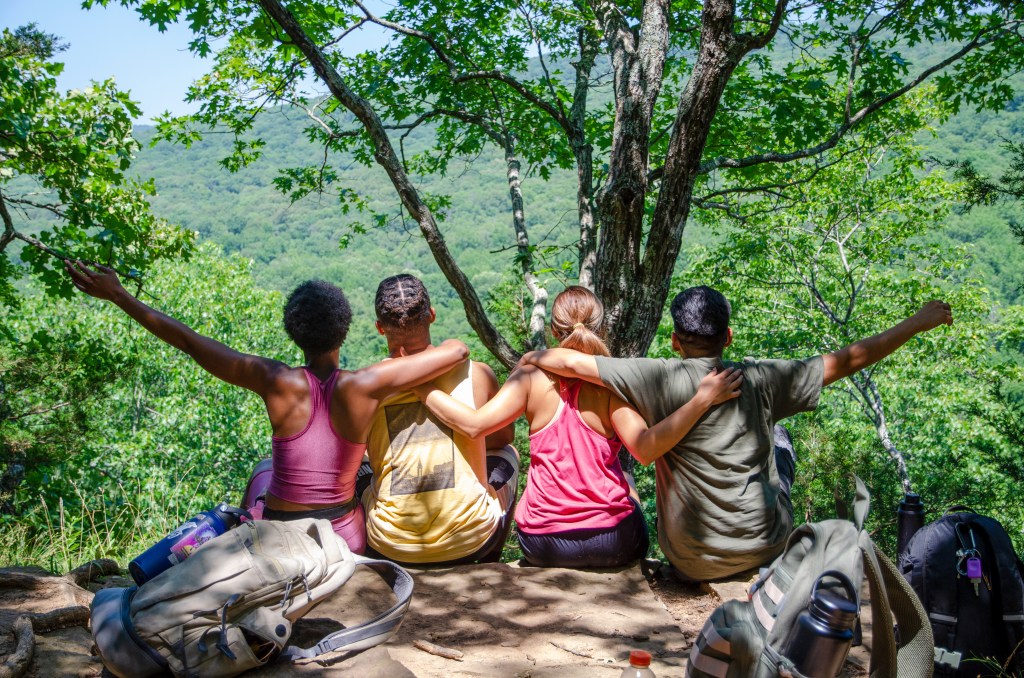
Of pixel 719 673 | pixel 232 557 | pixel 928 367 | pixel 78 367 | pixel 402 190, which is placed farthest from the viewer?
pixel 928 367

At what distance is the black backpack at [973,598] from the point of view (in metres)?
2.04

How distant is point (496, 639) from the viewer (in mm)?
2463

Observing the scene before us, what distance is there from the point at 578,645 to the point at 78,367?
22.7 feet

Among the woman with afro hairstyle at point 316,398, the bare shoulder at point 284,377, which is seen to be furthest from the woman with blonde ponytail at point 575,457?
the bare shoulder at point 284,377

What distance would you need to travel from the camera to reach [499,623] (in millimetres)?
2584

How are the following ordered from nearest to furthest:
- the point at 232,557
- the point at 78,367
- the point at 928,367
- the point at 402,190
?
the point at 232,557
the point at 402,190
the point at 78,367
the point at 928,367

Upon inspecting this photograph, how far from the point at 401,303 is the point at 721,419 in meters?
1.31

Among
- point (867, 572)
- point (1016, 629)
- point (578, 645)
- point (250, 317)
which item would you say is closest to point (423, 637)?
point (578, 645)

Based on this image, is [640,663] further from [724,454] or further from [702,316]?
[702,316]

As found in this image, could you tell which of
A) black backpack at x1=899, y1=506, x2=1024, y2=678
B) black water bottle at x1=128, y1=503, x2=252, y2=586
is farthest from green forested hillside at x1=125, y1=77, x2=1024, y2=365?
black backpack at x1=899, y1=506, x2=1024, y2=678

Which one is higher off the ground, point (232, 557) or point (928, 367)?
point (232, 557)

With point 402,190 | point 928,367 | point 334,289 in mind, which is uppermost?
point 402,190

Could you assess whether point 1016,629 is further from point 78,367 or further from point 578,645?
point 78,367

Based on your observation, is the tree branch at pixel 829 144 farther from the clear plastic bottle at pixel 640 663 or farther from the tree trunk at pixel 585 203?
the clear plastic bottle at pixel 640 663
